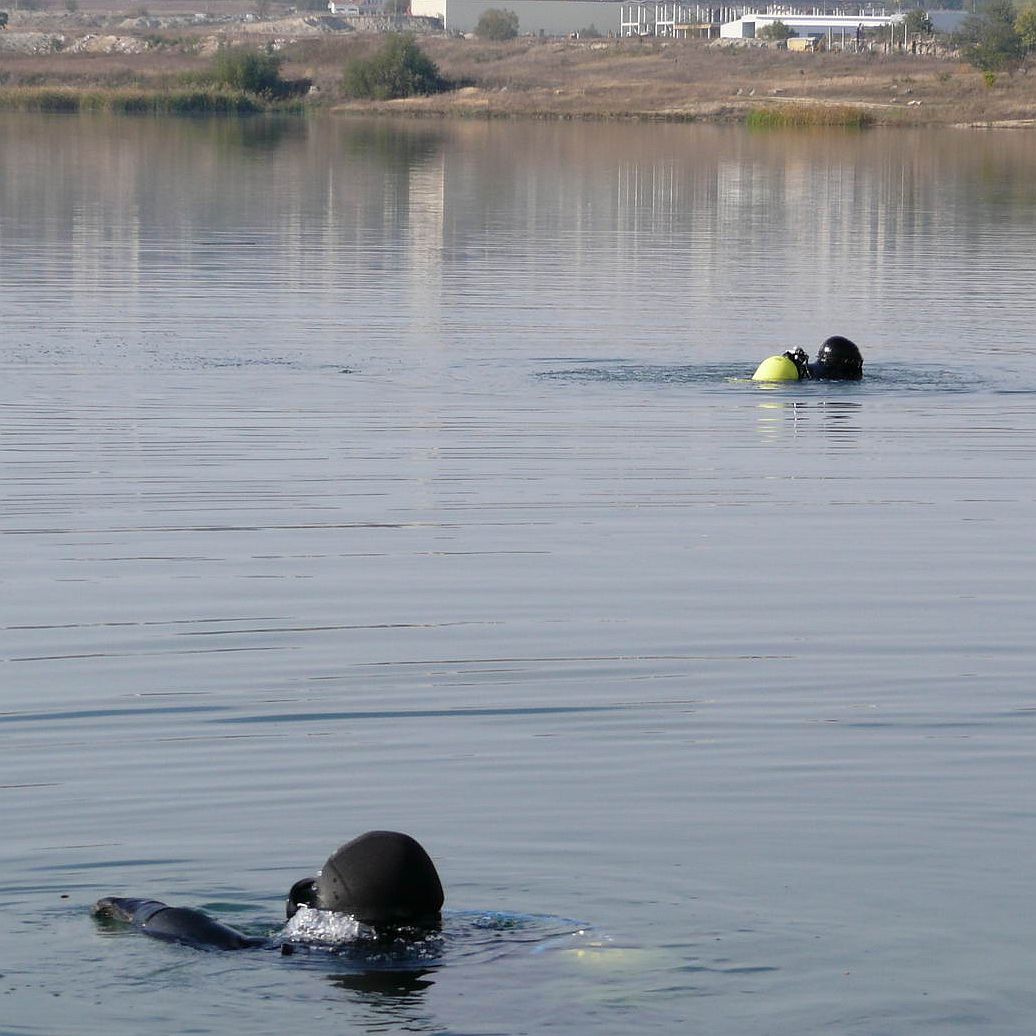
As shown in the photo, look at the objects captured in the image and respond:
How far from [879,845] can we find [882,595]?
15.1 ft

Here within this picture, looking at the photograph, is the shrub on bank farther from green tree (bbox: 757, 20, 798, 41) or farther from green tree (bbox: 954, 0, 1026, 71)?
green tree (bbox: 757, 20, 798, 41)

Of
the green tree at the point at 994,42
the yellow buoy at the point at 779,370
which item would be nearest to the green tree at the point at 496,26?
the green tree at the point at 994,42

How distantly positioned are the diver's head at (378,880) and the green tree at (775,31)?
157 metres

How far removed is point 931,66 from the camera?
393 ft

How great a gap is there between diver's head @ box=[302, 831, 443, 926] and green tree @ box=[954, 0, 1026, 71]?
377 ft

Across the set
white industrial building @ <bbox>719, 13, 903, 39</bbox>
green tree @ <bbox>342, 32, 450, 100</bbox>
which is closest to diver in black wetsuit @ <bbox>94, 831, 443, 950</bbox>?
green tree @ <bbox>342, 32, 450, 100</bbox>

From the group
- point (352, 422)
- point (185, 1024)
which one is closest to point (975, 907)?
point (185, 1024)

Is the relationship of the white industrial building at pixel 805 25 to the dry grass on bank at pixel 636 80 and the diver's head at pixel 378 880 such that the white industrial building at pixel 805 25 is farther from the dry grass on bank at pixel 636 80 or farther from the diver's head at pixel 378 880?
the diver's head at pixel 378 880

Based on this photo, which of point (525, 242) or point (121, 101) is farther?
point (121, 101)

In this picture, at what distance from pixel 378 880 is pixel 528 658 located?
426 centimetres

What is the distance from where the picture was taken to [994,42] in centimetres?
12044

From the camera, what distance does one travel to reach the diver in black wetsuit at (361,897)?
24.7 ft

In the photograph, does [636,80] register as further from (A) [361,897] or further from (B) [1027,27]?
(A) [361,897]

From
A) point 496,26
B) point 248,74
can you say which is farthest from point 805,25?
point 248,74
